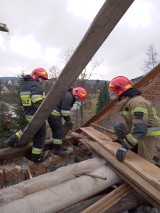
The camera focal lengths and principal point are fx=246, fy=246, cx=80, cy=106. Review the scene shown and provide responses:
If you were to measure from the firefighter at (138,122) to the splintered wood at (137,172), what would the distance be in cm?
14

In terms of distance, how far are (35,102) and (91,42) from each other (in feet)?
7.96

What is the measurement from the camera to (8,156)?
4.06 m

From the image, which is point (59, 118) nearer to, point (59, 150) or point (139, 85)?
point (59, 150)

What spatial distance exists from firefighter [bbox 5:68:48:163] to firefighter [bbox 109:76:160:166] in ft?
4.26

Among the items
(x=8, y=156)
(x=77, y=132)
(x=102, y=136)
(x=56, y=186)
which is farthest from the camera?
A: (x=77, y=132)

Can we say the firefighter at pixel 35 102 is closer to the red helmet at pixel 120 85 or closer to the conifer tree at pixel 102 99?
the red helmet at pixel 120 85

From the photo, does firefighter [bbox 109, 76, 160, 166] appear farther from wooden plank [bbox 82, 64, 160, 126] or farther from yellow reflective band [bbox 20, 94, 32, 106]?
wooden plank [bbox 82, 64, 160, 126]

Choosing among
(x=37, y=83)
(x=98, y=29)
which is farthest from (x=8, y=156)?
(x=98, y=29)

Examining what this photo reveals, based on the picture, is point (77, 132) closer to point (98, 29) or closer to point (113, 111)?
point (113, 111)

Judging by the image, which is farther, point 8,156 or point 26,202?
point 8,156

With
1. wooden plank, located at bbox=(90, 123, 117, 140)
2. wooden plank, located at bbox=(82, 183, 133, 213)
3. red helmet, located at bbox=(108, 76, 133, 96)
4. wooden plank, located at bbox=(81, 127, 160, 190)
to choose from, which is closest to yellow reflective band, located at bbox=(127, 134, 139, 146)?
wooden plank, located at bbox=(81, 127, 160, 190)

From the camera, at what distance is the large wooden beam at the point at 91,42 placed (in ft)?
5.28

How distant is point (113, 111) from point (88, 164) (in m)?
2.64

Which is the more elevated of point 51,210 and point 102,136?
point 102,136
